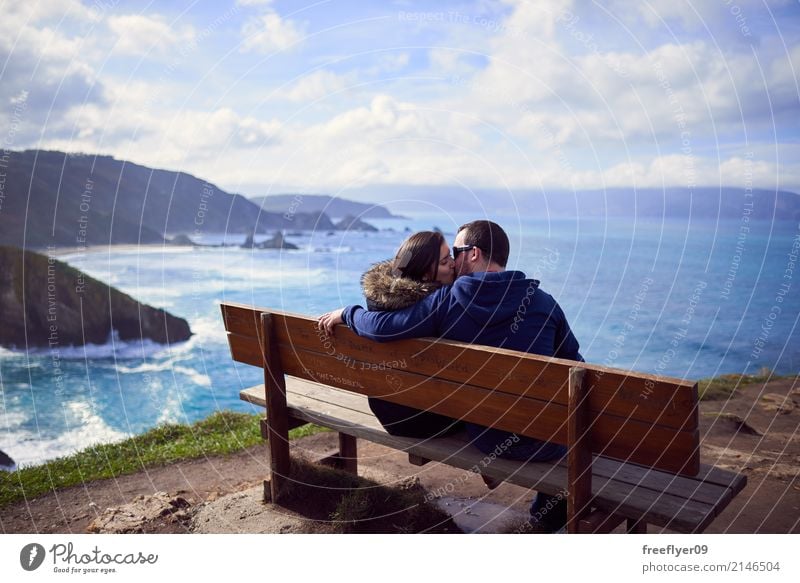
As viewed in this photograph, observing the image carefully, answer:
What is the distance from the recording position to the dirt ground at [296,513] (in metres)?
4.25

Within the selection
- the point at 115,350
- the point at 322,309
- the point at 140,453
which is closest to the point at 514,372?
the point at 140,453

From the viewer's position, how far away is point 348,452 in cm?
474

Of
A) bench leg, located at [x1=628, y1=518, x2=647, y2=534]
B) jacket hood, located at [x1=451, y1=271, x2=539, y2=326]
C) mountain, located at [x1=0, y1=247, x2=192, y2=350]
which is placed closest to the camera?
bench leg, located at [x1=628, y1=518, x2=647, y2=534]

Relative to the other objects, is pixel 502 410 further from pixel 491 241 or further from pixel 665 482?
pixel 491 241

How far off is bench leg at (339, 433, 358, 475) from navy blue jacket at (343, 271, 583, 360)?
1.55m

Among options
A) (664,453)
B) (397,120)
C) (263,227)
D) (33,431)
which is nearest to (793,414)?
(664,453)

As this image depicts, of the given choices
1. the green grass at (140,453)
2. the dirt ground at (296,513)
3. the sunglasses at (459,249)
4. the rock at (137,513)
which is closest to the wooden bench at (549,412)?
the sunglasses at (459,249)

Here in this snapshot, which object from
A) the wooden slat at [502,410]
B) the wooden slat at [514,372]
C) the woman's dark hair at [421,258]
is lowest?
the wooden slat at [502,410]

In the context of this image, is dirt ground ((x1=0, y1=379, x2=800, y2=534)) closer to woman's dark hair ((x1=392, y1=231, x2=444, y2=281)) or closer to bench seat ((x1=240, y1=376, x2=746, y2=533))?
bench seat ((x1=240, y1=376, x2=746, y2=533))

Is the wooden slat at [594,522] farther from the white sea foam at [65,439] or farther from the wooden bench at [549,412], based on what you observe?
the white sea foam at [65,439]

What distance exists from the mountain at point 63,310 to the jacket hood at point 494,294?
42.3 ft

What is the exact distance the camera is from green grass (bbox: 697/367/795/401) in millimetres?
7422

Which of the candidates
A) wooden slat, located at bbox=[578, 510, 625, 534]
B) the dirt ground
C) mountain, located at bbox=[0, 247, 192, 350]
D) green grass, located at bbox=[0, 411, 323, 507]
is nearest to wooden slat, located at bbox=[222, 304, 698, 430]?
wooden slat, located at bbox=[578, 510, 625, 534]

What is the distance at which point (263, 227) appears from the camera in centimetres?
2180
